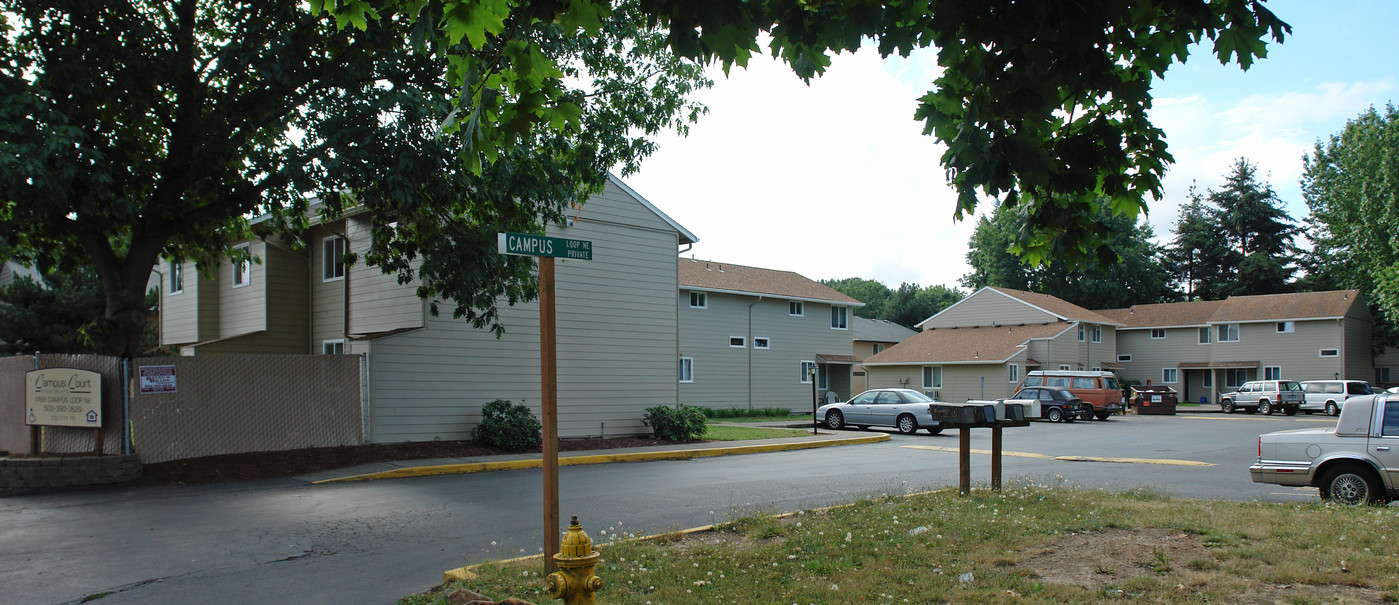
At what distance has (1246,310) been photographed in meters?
51.1

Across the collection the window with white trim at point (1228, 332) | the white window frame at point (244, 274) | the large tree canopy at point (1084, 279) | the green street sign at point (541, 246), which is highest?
the large tree canopy at point (1084, 279)

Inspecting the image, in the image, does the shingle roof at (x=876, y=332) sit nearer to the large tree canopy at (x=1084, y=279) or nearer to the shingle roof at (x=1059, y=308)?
the shingle roof at (x=1059, y=308)

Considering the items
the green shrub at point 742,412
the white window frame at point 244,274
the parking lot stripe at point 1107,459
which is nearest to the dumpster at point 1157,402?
the green shrub at point 742,412

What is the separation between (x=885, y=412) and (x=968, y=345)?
24.0 m

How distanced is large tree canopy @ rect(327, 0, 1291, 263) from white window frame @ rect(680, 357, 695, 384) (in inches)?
1164

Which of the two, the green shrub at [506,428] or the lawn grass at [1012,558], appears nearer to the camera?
the lawn grass at [1012,558]

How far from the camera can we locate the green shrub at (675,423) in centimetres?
2091

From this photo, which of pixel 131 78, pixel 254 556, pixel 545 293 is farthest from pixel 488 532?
pixel 131 78

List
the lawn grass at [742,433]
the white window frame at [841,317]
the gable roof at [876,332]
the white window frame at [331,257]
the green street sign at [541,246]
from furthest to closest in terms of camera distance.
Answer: the gable roof at [876,332], the white window frame at [841,317], the lawn grass at [742,433], the white window frame at [331,257], the green street sign at [541,246]

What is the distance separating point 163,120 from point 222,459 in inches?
228

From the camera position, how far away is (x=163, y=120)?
1439 centimetres

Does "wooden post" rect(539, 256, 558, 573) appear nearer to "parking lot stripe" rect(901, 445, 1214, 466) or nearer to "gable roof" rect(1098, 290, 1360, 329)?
"parking lot stripe" rect(901, 445, 1214, 466)

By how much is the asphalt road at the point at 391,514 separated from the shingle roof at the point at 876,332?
38009 mm

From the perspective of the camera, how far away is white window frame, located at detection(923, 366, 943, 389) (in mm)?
47781
